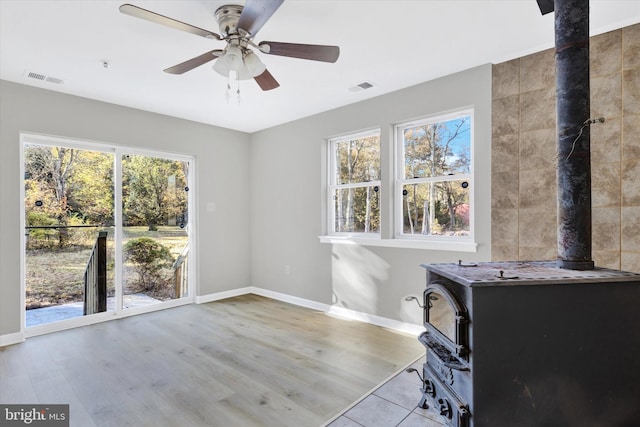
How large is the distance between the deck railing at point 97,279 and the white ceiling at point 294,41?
67.7 inches

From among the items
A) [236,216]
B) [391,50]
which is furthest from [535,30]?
[236,216]

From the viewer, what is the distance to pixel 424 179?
341 cm

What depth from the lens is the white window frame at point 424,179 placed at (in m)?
3.09

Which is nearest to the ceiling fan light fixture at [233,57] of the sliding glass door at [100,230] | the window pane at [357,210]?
the window pane at [357,210]

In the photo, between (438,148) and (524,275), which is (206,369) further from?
(438,148)

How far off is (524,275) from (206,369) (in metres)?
2.37

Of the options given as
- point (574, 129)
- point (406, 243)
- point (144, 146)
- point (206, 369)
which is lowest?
point (206, 369)

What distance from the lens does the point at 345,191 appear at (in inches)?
165

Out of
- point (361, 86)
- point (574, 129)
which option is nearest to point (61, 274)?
point (361, 86)

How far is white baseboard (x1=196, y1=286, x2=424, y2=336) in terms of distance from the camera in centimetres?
342

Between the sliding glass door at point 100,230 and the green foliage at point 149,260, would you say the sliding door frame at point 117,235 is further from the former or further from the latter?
the green foliage at point 149,260

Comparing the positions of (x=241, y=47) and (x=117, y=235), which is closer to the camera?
(x=241, y=47)

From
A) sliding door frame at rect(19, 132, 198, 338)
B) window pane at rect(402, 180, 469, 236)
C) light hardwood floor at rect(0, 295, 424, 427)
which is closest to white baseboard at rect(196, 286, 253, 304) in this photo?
sliding door frame at rect(19, 132, 198, 338)

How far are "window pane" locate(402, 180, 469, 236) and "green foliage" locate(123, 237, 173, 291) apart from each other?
3156mm
